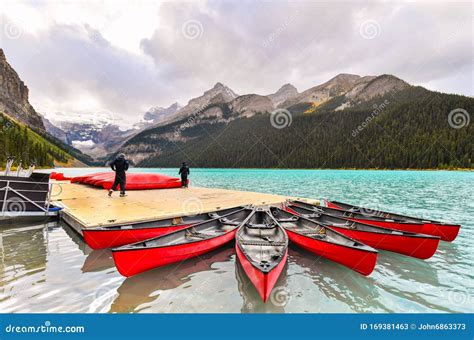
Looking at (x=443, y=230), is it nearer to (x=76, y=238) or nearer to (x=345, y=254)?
(x=345, y=254)

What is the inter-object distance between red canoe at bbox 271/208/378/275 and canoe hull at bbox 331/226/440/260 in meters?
1.53

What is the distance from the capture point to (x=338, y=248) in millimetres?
7367

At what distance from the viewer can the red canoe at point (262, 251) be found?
525 cm

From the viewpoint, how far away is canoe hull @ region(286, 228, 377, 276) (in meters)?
6.59

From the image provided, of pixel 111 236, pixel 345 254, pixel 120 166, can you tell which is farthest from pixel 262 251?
pixel 120 166

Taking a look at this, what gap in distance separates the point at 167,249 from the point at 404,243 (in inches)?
334

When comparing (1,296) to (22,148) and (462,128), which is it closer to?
(22,148)

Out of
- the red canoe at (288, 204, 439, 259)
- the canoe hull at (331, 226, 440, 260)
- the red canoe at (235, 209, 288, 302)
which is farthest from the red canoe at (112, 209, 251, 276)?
the canoe hull at (331, 226, 440, 260)

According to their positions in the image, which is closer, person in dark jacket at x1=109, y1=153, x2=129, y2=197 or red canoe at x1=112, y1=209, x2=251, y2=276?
red canoe at x1=112, y1=209, x2=251, y2=276

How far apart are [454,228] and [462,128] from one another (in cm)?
15881

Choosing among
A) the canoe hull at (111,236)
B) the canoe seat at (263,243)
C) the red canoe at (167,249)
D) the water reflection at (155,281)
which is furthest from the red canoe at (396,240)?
the canoe hull at (111,236)

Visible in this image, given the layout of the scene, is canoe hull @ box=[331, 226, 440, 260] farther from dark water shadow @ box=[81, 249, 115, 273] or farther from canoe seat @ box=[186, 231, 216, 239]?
dark water shadow @ box=[81, 249, 115, 273]

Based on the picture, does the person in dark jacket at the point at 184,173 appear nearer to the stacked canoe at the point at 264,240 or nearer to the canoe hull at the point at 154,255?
the stacked canoe at the point at 264,240
